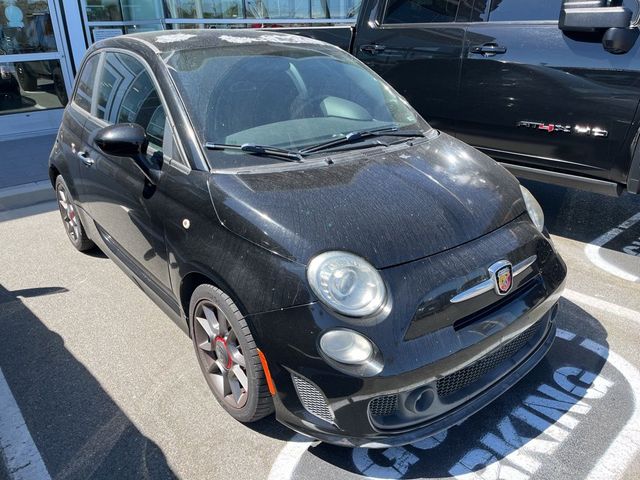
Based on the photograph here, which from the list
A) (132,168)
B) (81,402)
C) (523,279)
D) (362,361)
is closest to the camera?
(362,361)

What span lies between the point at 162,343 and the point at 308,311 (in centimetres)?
151

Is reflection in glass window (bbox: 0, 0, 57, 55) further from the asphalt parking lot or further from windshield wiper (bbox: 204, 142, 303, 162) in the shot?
windshield wiper (bbox: 204, 142, 303, 162)

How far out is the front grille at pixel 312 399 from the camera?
1.97m

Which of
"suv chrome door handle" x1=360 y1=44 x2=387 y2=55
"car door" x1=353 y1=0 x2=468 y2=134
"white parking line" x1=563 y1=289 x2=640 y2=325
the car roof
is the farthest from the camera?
"suv chrome door handle" x1=360 y1=44 x2=387 y2=55

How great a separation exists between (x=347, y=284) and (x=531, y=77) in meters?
2.85

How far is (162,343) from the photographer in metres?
3.10

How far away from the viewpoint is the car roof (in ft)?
9.97

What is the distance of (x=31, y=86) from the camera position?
26.7 feet

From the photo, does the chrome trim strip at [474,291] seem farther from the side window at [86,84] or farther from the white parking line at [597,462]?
the side window at [86,84]

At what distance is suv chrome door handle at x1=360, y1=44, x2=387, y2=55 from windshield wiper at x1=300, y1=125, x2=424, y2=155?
6.94 feet

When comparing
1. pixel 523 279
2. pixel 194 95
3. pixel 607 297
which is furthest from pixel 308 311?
pixel 607 297

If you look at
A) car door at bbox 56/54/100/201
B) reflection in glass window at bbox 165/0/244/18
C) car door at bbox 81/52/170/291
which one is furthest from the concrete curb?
reflection in glass window at bbox 165/0/244/18

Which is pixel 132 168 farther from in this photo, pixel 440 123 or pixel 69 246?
pixel 440 123

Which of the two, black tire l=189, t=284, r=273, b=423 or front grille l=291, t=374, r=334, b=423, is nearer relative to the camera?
front grille l=291, t=374, r=334, b=423
